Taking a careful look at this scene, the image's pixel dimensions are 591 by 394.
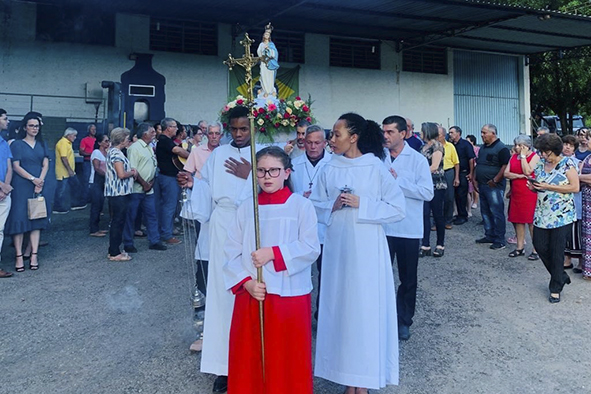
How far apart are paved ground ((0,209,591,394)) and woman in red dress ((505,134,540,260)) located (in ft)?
1.50

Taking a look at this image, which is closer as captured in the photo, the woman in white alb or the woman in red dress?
the woman in white alb

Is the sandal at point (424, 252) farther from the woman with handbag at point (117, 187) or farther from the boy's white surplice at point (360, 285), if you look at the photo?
the woman with handbag at point (117, 187)

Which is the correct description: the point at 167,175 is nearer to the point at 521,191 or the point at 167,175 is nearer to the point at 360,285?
the point at 360,285

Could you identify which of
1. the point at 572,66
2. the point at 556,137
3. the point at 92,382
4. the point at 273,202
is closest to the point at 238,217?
the point at 273,202

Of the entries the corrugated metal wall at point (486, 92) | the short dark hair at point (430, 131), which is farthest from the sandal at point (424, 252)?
the corrugated metal wall at point (486, 92)

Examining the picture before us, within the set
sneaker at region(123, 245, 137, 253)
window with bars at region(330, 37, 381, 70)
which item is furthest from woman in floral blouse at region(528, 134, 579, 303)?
window with bars at region(330, 37, 381, 70)

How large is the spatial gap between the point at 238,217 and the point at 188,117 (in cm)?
1262

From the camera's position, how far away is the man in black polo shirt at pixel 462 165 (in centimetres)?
966

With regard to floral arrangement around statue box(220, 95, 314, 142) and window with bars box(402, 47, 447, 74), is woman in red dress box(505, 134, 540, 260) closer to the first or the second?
floral arrangement around statue box(220, 95, 314, 142)

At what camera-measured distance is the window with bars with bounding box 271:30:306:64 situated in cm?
1600

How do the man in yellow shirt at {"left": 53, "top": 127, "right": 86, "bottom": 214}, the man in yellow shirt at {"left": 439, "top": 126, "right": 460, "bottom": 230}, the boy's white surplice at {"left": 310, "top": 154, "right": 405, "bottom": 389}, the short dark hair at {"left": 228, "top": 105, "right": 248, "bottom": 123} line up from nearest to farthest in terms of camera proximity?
the boy's white surplice at {"left": 310, "top": 154, "right": 405, "bottom": 389}, the short dark hair at {"left": 228, "top": 105, "right": 248, "bottom": 123}, the man in yellow shirt at {"left": 439, "top": 126, "right": 460, "bottom": 230}, the man in yellow shirt at {"left": 53, "top": 127, "right": 86, "bottom": 214}

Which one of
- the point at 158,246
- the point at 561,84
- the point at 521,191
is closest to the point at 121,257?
the point at 158,246

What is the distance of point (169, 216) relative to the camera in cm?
816

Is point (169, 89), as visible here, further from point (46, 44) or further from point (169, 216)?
point (169, 216)
